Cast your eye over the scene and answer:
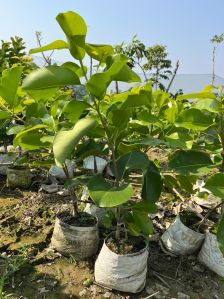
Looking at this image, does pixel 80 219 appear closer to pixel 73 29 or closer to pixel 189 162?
pixel 189 162

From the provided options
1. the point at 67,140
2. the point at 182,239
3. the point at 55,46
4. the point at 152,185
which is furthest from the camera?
the point at 182,239

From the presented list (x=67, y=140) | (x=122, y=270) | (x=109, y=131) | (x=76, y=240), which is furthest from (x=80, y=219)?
(x=67, y=140)

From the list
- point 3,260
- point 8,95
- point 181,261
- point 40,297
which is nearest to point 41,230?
point 3,260

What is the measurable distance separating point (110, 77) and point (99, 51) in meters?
0.14

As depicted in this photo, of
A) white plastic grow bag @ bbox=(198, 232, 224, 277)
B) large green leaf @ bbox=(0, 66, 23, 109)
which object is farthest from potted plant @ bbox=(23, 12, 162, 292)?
white plastic grow bag @ bbox=(198, 232, 224, 277)

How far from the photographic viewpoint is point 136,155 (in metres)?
1.37

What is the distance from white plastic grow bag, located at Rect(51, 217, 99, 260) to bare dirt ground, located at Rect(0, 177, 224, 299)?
5 centimetres

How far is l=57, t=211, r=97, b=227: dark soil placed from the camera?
6.14 ft

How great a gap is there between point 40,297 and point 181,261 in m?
0.76

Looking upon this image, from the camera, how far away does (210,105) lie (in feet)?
4.47

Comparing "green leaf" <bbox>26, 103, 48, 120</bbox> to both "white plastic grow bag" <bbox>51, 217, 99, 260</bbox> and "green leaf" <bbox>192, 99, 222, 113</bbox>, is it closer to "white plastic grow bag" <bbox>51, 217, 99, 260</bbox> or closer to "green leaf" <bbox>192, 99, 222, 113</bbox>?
"white plastic grow bag" <bbox>51, 217, 99, 260</bbox>

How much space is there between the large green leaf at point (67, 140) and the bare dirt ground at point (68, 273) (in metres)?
0.91

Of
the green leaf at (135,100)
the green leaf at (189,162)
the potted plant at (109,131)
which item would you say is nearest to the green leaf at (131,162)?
the potted plant at (109,131)

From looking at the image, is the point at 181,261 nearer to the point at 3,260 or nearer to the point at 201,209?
the point at 201,209
